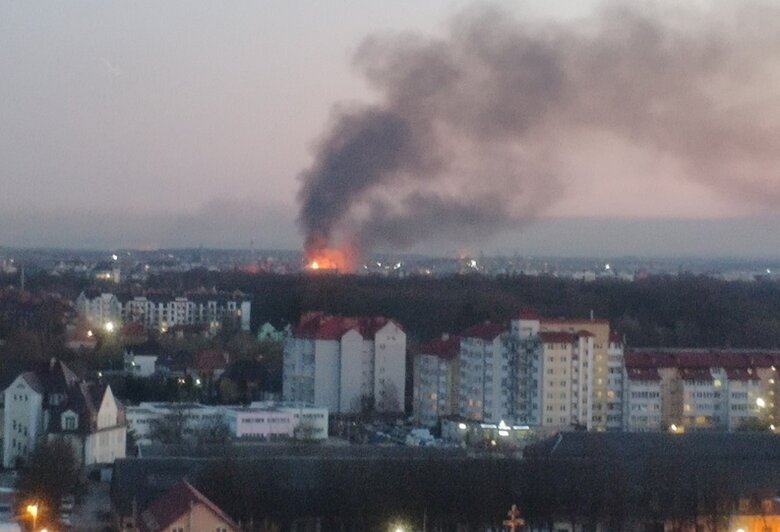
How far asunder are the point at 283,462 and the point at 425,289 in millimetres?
17264

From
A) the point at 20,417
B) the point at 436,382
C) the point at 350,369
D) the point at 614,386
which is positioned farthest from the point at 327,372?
the point at 20,417

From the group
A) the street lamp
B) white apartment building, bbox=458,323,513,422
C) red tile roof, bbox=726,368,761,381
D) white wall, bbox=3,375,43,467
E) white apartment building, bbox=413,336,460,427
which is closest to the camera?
the street lamp

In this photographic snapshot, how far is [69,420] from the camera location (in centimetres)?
1239

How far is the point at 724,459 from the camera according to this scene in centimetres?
1177

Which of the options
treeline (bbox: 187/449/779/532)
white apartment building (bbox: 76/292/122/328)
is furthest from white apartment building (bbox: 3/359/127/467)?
white apartment building (bbox: 76/292/122/328)

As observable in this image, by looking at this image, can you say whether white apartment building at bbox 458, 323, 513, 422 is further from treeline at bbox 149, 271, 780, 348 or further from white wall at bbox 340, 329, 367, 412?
treeline at bbox 149, 271, 780, 348

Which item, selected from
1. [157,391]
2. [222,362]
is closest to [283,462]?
[157,391]

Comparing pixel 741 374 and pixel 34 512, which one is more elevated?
pixel 741 374

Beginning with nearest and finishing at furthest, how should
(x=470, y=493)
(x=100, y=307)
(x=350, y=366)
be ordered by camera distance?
(x=470, y=493) → (x=350, y=366) → (x=100, y=307)

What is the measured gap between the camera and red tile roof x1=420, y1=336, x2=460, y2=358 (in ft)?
56.2

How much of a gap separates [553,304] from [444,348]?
25.8 ft

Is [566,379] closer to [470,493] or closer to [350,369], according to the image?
[350,369]

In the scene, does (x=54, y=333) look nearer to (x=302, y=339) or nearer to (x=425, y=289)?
(x=302, y=339)

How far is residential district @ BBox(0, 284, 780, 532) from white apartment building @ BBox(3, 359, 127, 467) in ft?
0.06
